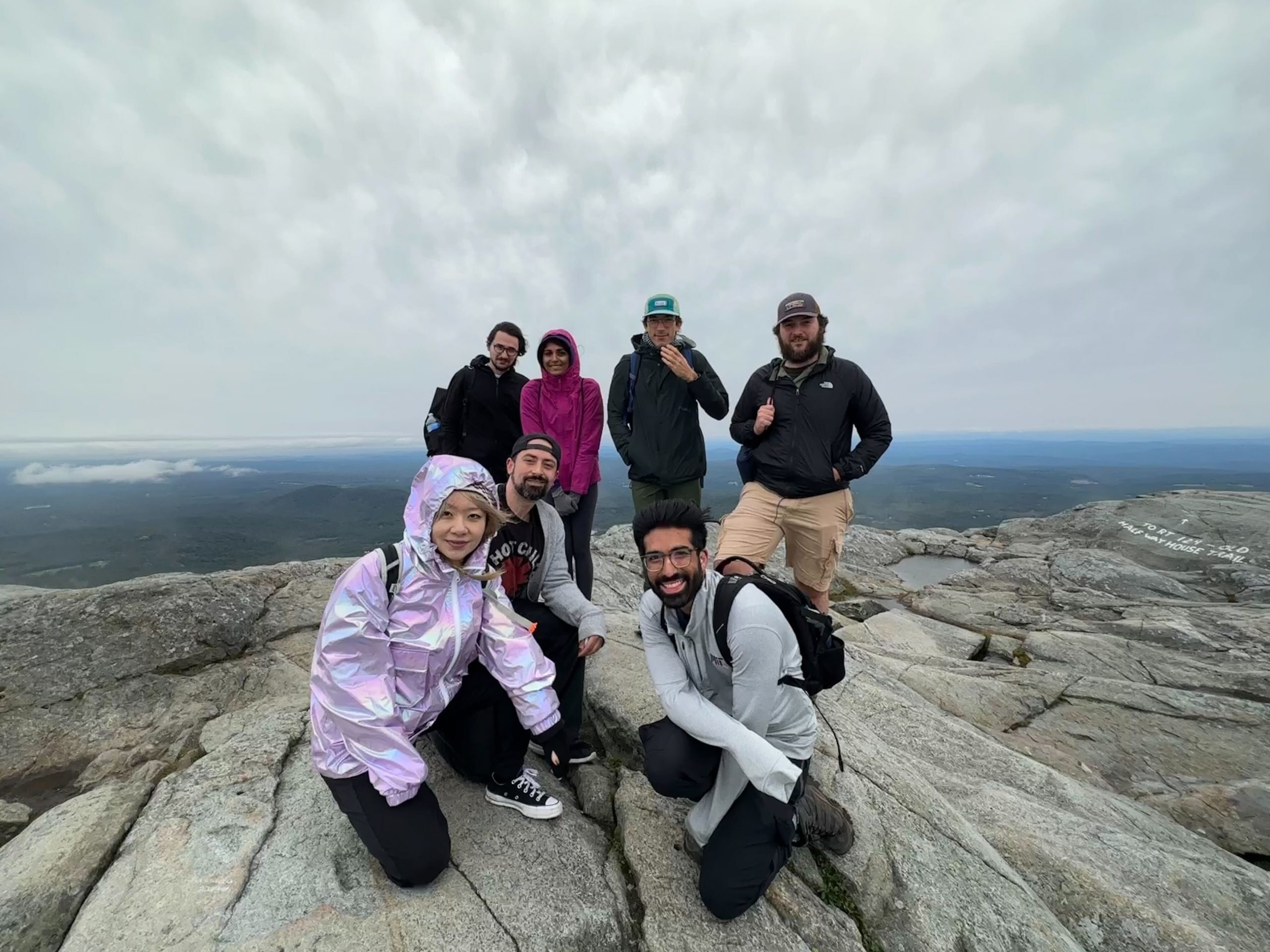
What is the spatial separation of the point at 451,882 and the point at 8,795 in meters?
5.09

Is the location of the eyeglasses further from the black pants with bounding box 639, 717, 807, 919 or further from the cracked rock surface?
the cracked rock surface

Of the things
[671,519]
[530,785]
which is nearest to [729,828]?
[530,785]

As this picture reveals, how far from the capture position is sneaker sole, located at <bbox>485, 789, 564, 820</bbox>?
15.0 ft

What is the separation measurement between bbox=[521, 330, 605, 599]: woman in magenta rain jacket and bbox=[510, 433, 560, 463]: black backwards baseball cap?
1600 millimetres

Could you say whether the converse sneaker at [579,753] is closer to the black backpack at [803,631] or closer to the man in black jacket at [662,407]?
the black backpack at [803,631]

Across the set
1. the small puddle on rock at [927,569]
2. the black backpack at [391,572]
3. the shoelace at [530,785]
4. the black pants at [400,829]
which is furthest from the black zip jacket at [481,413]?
the small puddle on rock at [927,569]

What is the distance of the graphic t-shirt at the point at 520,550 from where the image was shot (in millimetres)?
5418

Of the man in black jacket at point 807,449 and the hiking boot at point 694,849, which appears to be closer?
the hiking boot at point 694,849

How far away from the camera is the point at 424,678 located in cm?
424

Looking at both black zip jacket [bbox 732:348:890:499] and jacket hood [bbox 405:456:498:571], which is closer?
jacket hood [bbox 405:456:498:571]

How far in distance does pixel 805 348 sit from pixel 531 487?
4.58 m

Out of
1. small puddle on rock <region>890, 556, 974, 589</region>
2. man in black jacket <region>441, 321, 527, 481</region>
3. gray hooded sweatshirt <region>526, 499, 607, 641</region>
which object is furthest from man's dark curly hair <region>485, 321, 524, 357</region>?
small puddle on rock <region>890, 556, 974, 589</region>

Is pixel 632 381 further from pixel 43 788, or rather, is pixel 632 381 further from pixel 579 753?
pixel 43 788

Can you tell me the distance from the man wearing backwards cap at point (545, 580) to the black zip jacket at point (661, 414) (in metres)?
2.22
